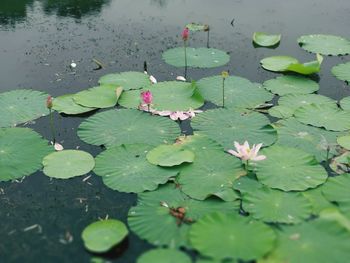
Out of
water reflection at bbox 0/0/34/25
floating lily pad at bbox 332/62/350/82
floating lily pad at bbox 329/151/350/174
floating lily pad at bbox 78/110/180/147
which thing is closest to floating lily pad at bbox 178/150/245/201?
floating lily pad at bbox 78/110/180/147

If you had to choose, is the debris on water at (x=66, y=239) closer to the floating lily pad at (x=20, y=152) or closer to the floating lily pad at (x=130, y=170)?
the floating lily pad at (x=130, y=170)

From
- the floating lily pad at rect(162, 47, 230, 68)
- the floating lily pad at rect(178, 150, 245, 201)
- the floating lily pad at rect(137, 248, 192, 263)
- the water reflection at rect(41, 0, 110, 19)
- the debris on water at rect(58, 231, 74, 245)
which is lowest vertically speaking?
the debris on water at rect(58, 231, 74, 245)

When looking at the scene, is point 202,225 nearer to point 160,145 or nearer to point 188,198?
point 188,198

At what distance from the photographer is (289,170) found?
9.77ft

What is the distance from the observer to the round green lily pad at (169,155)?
10.00 feet

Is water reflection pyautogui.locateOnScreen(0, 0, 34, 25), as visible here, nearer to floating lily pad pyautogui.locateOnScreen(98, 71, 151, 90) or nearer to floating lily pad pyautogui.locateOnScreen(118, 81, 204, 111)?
floating lily pad pyautogui.locateOnScreen(98, 71, 151, 90)

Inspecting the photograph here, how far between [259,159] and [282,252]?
27.1 inches

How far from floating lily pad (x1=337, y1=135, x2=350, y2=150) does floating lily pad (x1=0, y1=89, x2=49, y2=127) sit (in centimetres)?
217

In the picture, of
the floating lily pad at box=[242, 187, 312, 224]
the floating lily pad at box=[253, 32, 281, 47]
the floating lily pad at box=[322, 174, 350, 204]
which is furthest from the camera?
the floating lily pad at box=[253, 32, 281, 47]

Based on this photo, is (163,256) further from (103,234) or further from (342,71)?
(342,71)

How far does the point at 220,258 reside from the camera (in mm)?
2324

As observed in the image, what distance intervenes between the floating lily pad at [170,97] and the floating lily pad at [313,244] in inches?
58.3

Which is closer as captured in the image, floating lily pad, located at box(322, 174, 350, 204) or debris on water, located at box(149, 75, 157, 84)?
floating lily pad, located at box(322, 174, 350, 204)

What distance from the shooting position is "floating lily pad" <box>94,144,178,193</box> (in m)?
2.90
